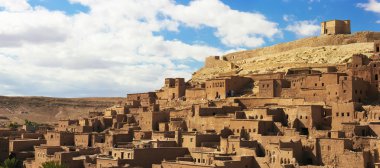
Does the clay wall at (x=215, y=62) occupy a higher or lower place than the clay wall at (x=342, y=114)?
higher

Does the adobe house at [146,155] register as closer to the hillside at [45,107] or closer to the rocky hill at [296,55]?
the rocky hill at [296,55]

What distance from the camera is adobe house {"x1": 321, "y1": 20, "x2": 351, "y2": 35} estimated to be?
52000 millimetres

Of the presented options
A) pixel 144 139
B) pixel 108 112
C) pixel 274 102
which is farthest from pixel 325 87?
pixel 108 112

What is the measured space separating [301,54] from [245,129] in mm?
19547

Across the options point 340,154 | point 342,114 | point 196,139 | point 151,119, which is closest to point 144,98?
point 151,119

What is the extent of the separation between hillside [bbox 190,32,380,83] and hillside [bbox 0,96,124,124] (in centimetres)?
2907

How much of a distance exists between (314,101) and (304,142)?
7.02 m

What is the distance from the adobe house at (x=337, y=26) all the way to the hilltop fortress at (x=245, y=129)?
5.02 meters

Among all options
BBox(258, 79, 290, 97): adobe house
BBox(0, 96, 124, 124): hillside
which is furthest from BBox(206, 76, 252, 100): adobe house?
BBox(0, 96, 124, 124): hillside

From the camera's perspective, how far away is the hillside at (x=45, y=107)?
81000mm

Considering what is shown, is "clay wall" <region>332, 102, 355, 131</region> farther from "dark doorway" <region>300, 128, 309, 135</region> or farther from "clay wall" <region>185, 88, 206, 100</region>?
"clay wall" <region>185, 88, 206, 100</region>

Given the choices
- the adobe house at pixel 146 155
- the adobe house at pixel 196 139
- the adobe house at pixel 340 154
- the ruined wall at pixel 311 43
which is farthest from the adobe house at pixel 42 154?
the ruined wall at pixel 311 43

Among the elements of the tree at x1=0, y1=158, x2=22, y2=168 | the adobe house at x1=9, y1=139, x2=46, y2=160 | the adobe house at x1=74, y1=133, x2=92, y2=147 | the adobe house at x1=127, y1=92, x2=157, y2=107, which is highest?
the adobe house at x1=127, y1=92, x2=157, y2=107

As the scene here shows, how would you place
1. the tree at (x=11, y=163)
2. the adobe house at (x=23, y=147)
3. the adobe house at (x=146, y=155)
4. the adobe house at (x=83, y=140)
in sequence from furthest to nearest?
the adobe house at (x=23, y=147) < the adobe house at (x=83, y=140) < the tree at (x=11, y=163) < the adobe house at (x=146, y=155)
